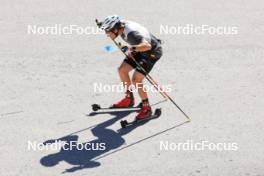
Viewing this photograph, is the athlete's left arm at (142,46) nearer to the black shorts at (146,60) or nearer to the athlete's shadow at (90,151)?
the black shorts at (146,60)

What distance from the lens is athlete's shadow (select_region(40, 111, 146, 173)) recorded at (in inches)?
476

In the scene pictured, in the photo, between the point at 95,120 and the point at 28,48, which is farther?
the point at 28,48

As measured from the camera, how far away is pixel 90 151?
12.5 meters

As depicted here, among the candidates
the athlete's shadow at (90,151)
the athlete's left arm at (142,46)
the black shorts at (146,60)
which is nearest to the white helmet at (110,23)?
the athlete's left arm at (142,46)

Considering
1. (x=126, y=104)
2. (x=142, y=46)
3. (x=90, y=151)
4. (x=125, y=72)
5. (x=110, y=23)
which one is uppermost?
(x=110, y=23)

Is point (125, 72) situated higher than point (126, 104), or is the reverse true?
point (125, 72)

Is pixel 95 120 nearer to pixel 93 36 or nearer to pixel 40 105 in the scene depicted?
pixel 40 105

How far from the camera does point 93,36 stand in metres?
16.5

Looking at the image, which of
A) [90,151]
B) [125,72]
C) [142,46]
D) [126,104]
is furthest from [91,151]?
[142,46]

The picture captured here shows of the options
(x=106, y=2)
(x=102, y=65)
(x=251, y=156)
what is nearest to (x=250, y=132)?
(x=251, y=156)

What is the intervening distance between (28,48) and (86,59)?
4.47ft

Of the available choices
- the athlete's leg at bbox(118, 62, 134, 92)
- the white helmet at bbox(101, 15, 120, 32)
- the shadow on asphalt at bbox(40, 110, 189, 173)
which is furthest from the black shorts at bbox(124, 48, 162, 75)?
the shadow on asphalt at bbox(40, 110, 189, 173)

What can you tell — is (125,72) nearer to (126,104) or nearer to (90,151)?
(126,104)

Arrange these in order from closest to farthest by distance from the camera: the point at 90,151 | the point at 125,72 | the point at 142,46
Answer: the point at 90,151, the point at 142,46, the point at 125,72
